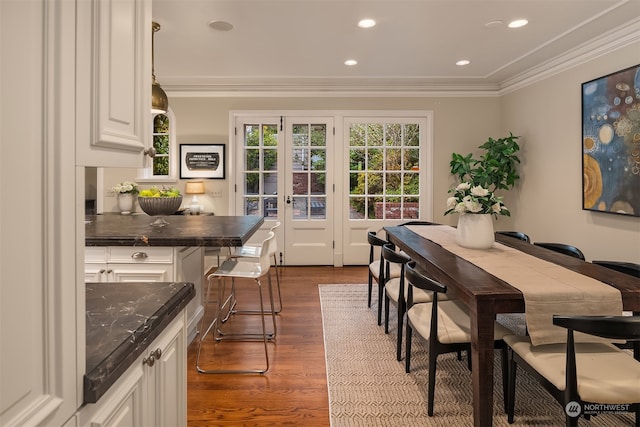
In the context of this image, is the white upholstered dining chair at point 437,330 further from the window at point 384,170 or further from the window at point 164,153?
the window at point 164,153

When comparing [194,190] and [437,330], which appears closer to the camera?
[437,330]

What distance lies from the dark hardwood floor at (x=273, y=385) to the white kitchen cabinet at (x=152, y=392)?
0.79 meters

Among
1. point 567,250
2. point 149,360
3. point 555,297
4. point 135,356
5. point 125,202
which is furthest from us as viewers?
point 125,202

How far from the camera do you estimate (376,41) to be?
3.78 meters

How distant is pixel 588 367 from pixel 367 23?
9.63 ft

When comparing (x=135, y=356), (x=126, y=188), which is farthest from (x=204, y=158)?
(x=135, y=356)

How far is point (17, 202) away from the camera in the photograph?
614 millimetres

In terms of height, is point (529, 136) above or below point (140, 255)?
above

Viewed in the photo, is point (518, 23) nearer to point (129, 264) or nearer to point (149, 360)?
point (129, 264)

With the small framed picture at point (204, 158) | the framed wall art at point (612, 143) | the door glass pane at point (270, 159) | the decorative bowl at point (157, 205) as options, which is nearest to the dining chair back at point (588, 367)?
the framed wall art at point (612, 143)

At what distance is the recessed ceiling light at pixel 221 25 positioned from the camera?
3.34m

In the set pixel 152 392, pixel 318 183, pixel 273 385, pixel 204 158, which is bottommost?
pixel 273 385

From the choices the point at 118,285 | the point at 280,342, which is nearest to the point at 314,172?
the point at 280,342

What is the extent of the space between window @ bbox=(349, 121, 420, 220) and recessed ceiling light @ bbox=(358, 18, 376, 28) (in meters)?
2.18
